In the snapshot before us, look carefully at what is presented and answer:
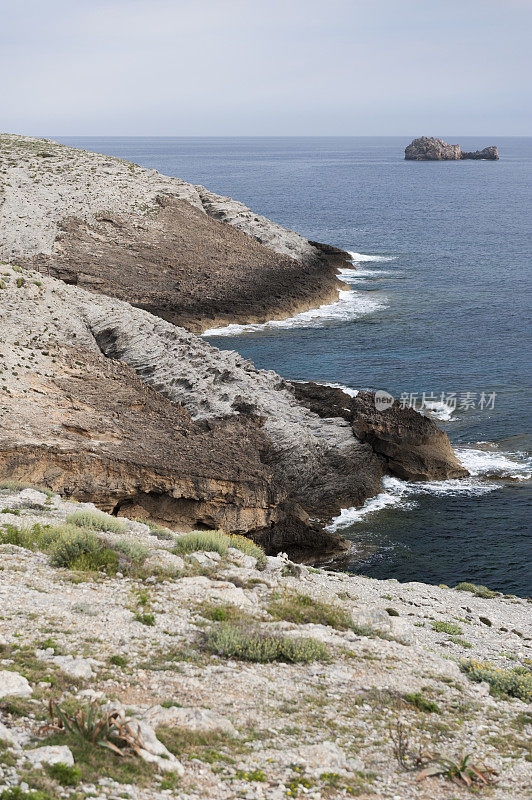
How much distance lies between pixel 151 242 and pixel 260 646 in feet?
210

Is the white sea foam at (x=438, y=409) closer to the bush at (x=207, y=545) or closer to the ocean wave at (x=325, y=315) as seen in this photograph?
the ocean wave at (x=325, y=315)

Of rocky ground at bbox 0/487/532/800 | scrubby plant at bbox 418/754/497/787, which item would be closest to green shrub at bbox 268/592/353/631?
rocky ground at bbox 0/487/532/800

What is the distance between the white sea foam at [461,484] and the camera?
37031 mm

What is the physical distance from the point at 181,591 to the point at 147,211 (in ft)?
218

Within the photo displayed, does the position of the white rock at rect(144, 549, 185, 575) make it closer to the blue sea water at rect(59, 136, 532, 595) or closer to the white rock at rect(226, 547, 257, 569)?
the white rock at rect(226, 547, 257, 569)

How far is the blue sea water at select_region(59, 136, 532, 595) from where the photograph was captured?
33344 mm

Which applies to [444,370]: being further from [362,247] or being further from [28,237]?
[362,247]

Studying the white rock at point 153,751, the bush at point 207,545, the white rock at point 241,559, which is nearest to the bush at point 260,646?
the white rock at point 153,751

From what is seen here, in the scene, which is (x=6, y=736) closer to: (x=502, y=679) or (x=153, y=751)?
(x=153, y=751)

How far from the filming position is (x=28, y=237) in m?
67.9

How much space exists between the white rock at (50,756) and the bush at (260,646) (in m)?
5.14

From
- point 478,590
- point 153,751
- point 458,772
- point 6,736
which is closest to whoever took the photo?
point 6,736

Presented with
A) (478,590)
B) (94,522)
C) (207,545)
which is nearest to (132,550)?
(94,522)

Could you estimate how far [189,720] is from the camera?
12.1 m
